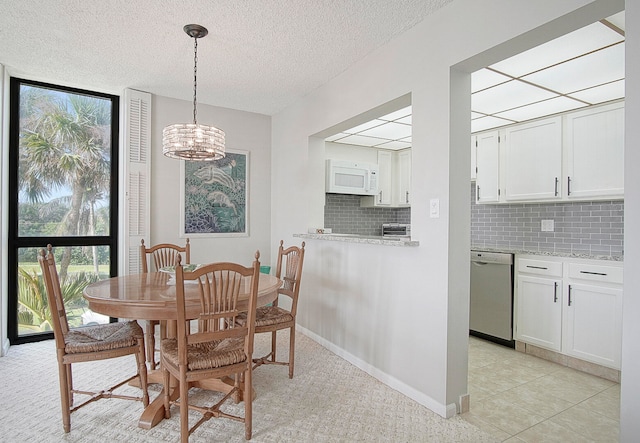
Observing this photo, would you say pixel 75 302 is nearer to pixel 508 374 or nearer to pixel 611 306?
pixel 508 374

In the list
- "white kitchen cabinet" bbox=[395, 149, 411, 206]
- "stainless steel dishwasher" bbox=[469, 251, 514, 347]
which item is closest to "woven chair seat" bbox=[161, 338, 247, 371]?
"stainless steel dishwasher" bbox=[469, 251, 514, 347]

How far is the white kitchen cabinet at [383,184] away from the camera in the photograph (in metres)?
5.34

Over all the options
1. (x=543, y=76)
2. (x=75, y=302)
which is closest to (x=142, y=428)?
(x=75, y=302)

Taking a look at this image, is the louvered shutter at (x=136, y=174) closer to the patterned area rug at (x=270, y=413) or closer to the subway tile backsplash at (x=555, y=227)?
the patterned area rug at (x=270, y=413)

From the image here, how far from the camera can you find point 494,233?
4328mm

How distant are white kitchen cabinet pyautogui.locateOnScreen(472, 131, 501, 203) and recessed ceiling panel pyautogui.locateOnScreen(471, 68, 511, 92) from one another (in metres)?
1.29

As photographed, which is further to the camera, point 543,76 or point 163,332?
point 163,332

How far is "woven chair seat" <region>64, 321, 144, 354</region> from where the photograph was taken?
2.05 m

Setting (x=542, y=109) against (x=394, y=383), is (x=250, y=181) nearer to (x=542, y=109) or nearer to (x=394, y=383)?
(x=394, y=383)

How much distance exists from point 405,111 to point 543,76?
1.20 m

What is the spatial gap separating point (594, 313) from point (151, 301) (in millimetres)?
3379

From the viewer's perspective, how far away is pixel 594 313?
2.98m

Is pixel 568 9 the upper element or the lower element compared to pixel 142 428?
upper

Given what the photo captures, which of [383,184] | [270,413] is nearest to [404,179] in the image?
[383,184]
